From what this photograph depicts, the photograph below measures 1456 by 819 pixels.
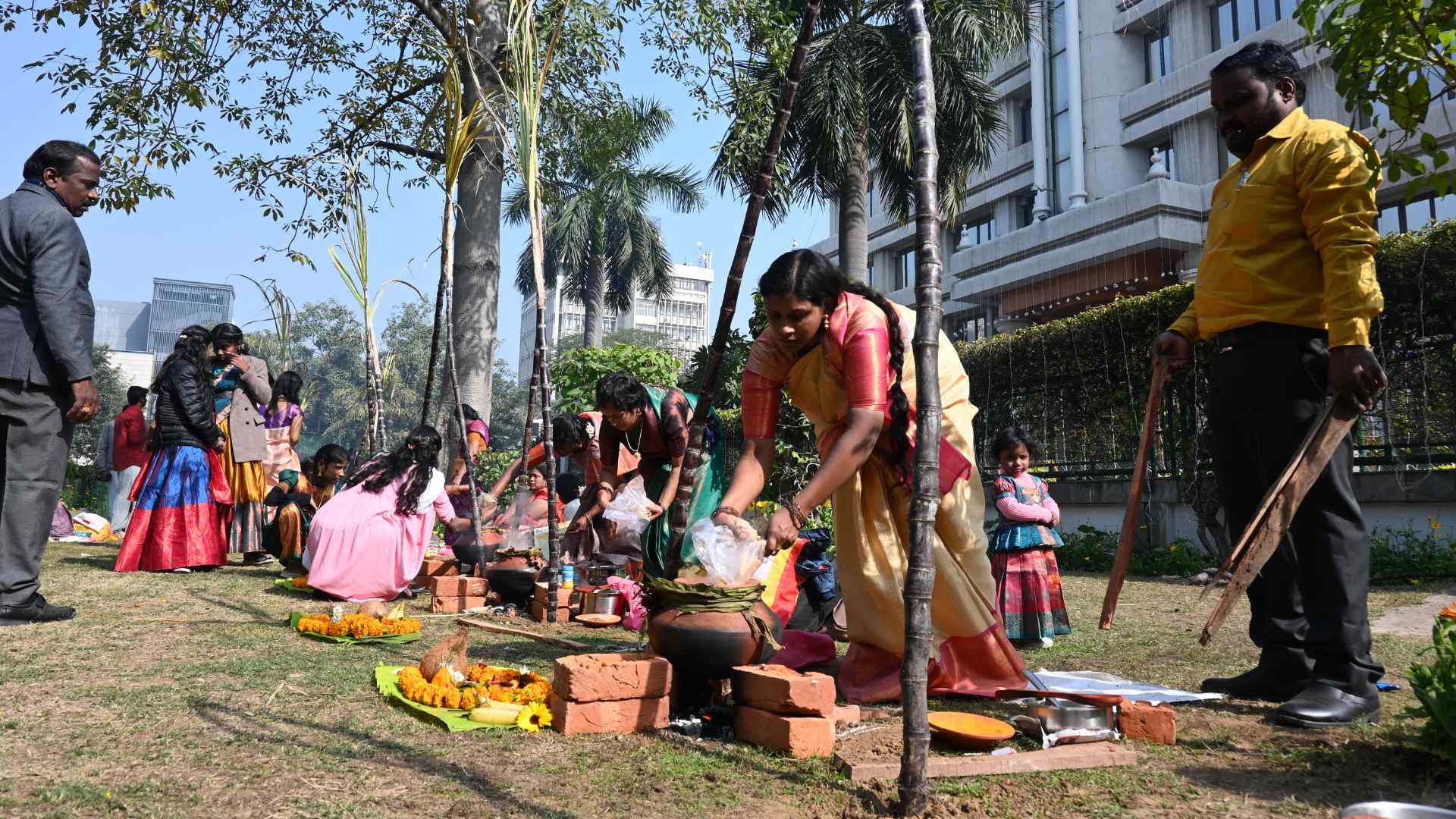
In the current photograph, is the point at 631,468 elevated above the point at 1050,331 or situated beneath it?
situated beneath

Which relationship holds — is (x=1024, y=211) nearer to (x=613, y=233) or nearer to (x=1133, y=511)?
(x=613, y=233)

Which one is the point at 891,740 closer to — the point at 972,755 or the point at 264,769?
the point at 972,755

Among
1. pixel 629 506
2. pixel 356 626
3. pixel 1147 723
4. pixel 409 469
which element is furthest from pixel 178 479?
pixel 1147 723

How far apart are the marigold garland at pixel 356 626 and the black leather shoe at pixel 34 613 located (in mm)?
1156

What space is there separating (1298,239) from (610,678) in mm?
2693

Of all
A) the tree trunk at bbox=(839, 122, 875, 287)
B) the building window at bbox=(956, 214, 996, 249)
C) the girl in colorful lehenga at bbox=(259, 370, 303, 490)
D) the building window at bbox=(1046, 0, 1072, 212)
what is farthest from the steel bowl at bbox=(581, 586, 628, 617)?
the building window at bbox=(956, 214, 996, 249)

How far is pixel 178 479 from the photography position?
6887 mm

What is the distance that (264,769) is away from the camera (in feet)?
7.70

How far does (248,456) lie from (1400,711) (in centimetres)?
818

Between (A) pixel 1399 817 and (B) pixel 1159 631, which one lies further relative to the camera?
(B) pixel 1159 631

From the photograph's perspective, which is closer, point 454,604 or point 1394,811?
point 1394,811

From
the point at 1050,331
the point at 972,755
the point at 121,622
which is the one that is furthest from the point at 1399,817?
the point at 1050,331

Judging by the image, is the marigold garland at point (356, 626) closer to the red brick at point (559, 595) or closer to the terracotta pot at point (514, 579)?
the red brick at point (559, 595)

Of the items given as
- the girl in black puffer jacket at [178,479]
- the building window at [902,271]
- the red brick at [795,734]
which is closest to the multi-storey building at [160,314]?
the building window at [902,271]
